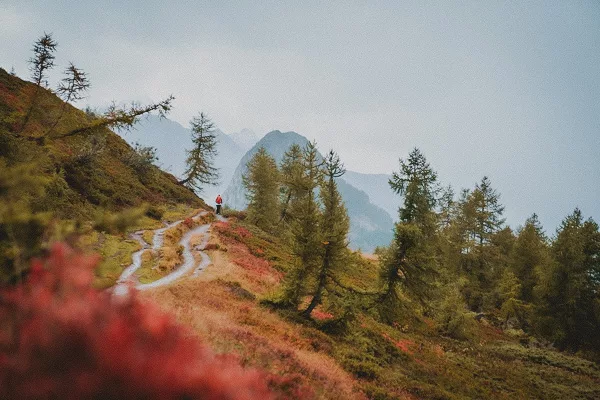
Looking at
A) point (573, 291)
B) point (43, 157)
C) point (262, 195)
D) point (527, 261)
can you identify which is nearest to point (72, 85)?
point (43, 157)

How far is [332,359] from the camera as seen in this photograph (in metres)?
11.5

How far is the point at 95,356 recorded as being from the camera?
2074 millimetres

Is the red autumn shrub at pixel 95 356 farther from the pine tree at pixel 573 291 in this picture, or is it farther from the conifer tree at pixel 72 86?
the pine tree at pixel 573 291

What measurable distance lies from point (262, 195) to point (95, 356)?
42.3m

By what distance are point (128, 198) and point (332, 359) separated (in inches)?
998

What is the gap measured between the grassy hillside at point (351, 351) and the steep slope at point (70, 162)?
4.96 metres

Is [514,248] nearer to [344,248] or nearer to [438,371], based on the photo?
[438,371]

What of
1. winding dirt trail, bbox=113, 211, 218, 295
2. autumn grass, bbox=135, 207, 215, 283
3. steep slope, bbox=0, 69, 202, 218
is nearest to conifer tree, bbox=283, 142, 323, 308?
winding dirt trail, bbox=113, 211, 218, 295

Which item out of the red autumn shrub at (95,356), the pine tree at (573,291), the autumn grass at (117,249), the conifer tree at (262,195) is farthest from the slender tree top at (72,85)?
the pine tree at (573,291)

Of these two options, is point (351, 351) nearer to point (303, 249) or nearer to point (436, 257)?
point (303, 249)

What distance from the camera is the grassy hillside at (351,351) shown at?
8.75 metres

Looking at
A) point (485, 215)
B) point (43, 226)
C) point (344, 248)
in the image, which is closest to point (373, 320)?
point (344, 248)

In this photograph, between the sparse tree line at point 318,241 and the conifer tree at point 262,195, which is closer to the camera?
the sparse tree line at point 318,241

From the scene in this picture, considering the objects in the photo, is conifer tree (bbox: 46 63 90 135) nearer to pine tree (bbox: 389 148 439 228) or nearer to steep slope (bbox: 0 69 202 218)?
steep slope (bbox: 0 69 202 218)
